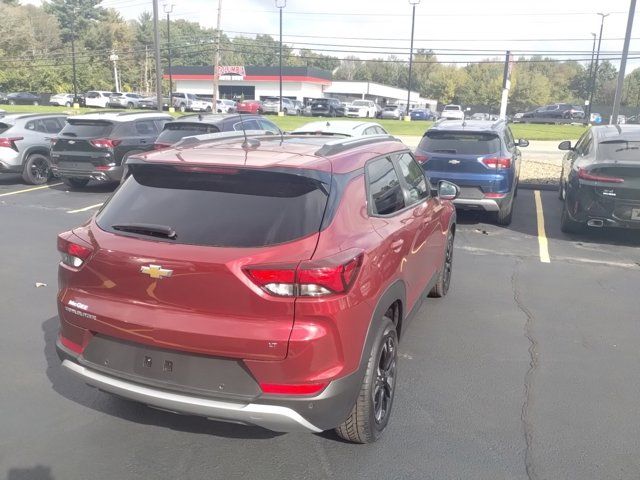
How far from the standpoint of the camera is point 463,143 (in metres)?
8.85

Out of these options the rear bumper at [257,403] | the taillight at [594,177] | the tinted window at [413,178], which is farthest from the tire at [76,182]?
the rear bumper at [257,403]

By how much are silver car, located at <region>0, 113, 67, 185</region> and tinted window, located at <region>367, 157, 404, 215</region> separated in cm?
1091

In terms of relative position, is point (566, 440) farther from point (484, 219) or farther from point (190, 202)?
point (484, 219)

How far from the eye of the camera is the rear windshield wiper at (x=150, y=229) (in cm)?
281

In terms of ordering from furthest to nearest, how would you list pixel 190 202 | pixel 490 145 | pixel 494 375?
pixel 490 145
pixel 494 375
pixel 190 202

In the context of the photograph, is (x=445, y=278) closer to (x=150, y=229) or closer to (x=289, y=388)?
(x=289, y=388)

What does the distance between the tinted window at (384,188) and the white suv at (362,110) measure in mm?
46955

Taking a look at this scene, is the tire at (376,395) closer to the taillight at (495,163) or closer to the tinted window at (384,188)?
the tinted window at (384,188)

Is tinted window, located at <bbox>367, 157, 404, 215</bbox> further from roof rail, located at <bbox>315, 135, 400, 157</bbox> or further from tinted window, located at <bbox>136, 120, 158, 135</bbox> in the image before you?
tinted window, located at <bbox>136, 120, 158, 135</bbox>

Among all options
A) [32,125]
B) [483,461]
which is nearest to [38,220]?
[32,125]

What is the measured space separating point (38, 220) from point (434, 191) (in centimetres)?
690

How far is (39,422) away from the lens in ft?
11.1

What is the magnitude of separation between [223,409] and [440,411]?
1573 mm

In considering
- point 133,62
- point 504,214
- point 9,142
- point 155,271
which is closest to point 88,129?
point 9,142
